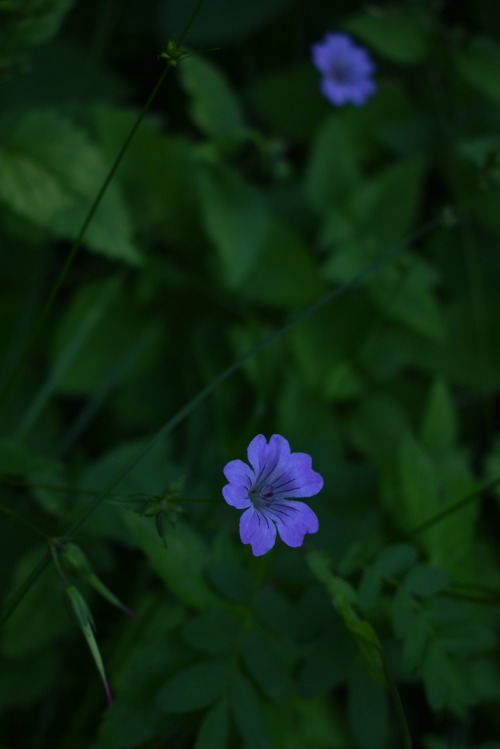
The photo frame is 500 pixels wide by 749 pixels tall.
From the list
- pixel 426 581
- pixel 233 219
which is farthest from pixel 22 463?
pixel 233 219

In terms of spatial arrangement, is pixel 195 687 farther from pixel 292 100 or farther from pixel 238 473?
pixel 292 100

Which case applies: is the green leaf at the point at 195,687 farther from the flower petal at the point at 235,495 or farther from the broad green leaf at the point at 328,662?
the flower petal at the point at 235,495

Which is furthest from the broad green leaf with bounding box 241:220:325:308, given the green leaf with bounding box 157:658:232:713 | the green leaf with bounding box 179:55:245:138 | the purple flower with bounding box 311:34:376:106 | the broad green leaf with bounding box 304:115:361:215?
the green leaf with bounding box 157:658:232:713

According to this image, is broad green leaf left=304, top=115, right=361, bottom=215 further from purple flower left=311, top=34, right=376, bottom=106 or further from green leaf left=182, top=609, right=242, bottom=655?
green leaf left=182, top=609, right=242, bottom=655

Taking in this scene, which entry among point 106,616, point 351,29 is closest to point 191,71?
point 351,29

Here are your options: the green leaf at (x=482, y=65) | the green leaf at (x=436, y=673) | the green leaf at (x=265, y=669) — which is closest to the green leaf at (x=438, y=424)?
the green leaf at (x=436, y=673)

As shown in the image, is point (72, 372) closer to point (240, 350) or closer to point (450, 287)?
point (240, 350)
